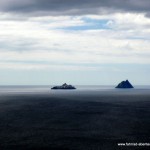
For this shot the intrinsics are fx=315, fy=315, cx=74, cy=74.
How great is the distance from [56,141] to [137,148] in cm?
1848

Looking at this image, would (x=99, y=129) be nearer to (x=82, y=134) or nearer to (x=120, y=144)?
(x=82, y=134)

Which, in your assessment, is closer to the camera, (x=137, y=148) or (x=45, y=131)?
(x=137, y=148)

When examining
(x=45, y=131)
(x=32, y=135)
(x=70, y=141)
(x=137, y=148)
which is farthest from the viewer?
(x=45, y=131)

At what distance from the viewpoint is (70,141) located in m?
71.6

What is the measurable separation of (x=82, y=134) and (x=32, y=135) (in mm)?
12673

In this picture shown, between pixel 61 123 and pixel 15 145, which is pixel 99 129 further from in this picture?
pixel 15 145

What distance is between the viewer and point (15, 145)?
67.3 meters

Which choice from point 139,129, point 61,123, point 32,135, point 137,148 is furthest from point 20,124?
point 137,148

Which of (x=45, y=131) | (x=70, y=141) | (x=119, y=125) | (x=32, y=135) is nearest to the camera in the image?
(x=70, y=141)

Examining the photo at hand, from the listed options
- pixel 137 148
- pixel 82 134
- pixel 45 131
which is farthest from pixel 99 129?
pixel 137 148

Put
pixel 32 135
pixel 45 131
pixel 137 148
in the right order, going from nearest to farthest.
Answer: pixel 137 148 < pixel 32 135 < pixel 45 131

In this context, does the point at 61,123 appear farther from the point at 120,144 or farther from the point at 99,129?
the point at 120,144

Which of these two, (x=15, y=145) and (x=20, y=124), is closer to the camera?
(x=15, y=145)

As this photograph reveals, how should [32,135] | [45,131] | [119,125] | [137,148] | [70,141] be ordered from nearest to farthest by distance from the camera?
[137,148] → [70,141] → [32,135] → [45,131] → [119,125]
